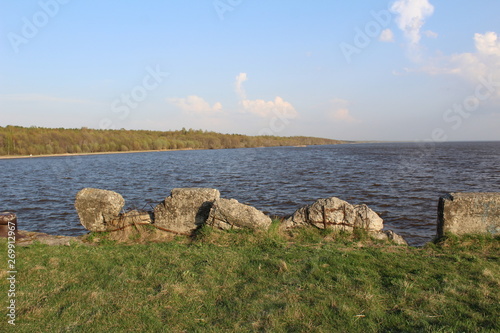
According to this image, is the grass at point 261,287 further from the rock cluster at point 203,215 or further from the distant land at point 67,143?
the distant land at point 67,143

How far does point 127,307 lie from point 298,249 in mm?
3559

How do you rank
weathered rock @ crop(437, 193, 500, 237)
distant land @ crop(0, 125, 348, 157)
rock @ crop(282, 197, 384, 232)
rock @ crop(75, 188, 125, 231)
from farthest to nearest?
distant land @ crop(0, 125, 348, 157) → rock @ crop(75, 188, 125, 231) → rock @ crop(282, 197, 384, 232) → weathered rock @ crop(437, 193, 500, 237)

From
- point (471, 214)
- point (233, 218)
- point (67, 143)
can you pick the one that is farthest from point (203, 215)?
point (67, 143)

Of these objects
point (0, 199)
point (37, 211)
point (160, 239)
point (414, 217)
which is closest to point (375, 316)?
point (160, 239)

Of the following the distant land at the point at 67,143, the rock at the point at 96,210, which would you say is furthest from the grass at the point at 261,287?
the distant land at the point at 67,143

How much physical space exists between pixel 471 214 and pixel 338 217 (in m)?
2.85

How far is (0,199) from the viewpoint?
2066 centimetres

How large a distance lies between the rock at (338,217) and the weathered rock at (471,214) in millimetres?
1530

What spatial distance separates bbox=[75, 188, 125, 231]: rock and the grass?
1.53 metres

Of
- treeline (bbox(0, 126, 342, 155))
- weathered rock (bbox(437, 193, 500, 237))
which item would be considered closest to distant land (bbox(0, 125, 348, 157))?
treeline (bbox(0, 126, 342, 155))

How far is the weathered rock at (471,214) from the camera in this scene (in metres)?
7.02

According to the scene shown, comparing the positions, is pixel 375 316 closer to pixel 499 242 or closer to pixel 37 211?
pixel 499 242

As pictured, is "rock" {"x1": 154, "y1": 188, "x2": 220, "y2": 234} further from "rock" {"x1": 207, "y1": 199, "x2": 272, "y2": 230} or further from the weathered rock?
the weathered rock

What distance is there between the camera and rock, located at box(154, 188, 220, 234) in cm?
824
